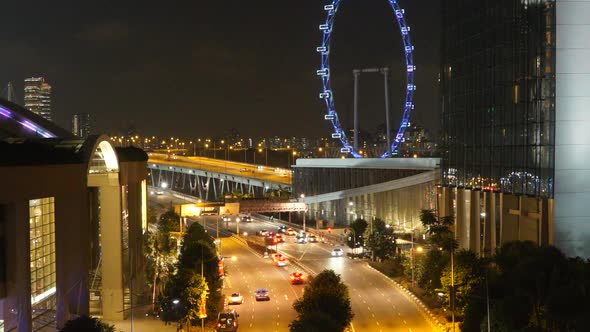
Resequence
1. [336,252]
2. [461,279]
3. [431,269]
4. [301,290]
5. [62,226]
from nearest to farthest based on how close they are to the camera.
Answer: [62,226], [461,279], [431,269], [301,290], [336,252]

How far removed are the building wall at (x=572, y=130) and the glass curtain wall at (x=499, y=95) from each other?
0.40m

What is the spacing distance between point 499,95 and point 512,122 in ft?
6.75

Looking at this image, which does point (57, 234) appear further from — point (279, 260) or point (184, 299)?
point (279, 260)

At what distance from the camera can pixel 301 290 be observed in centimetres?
3684

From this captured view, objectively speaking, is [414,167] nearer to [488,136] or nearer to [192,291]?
[488,136]

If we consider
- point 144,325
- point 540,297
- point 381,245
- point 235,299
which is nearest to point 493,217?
point 381,245

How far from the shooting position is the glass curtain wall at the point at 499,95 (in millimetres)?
33531

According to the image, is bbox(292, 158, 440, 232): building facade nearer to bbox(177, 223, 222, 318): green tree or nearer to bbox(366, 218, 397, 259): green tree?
bbox(366, 218, 397, 259): green tree

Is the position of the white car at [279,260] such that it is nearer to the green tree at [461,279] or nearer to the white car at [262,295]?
the white car at [262,295]

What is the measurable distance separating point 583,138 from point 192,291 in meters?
17.6

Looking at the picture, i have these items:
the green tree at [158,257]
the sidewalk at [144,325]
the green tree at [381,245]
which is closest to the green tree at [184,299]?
the sidewalk at [144,325]

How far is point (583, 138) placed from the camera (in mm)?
32750

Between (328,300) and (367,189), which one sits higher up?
(367,189)

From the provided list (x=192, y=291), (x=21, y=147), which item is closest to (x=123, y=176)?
(x=192, y=291)
